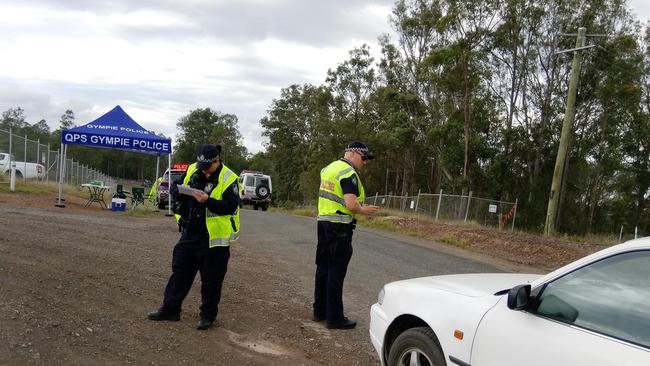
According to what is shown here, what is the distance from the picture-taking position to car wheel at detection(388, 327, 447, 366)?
3.66 metres

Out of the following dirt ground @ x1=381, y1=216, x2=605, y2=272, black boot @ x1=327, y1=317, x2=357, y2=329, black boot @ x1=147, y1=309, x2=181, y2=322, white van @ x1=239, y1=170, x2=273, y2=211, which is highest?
black boot @ x1=147, y1=309, x2=181, y2=322

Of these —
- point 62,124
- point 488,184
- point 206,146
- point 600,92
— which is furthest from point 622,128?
point 62,124

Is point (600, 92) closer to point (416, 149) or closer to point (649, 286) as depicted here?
point (416, 149)

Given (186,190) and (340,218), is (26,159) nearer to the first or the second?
(186,190)

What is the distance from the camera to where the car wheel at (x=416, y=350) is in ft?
12.0

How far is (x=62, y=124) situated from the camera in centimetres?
10662

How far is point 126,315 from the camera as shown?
534cm

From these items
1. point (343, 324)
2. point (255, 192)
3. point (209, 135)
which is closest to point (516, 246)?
point (343, 324)

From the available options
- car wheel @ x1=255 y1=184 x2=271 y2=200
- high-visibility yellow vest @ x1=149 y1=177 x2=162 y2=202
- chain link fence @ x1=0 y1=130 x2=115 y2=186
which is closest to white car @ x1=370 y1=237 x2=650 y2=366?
high-visibility yellow vest @ x1=149 y1=177 x2=162 y2=202

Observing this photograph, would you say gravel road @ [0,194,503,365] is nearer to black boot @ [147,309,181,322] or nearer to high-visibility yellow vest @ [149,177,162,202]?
black boot @ [147,309,181,322]

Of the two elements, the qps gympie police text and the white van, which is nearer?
the qps gympie police text

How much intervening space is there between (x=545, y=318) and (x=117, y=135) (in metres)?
15.4

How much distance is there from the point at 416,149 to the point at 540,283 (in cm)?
4465

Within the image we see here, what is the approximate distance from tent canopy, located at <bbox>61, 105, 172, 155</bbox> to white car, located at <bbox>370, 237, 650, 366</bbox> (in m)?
14.1
